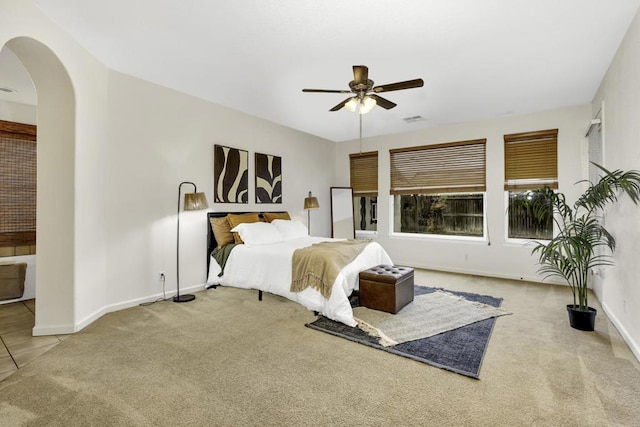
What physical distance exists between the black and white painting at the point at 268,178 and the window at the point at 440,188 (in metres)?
2.47

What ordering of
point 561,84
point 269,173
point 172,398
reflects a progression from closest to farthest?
point 172,398, point 561,84, point 269,173

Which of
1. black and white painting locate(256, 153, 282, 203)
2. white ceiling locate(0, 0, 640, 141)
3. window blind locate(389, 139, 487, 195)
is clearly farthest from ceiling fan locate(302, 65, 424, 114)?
window blind locate(389, 139, 487, 195)

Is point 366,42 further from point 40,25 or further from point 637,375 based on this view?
point 637,375

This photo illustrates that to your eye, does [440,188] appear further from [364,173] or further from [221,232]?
[221,232]

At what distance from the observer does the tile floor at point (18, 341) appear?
7.84 feet

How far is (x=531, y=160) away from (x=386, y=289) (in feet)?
12.0

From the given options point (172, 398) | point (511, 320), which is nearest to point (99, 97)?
point (172, 398)

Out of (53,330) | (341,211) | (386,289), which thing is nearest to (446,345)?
(386,289)

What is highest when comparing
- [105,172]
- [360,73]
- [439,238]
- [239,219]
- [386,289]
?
[360,73]

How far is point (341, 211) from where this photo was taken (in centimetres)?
700

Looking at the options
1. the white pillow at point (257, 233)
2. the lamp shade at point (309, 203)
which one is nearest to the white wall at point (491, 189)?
the lamp shade at point (309, 203)

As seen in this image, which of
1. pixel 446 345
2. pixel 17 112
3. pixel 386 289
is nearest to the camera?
pixel 446 345

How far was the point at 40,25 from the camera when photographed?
2.52 metres

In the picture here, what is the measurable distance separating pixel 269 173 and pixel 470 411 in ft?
14.9
